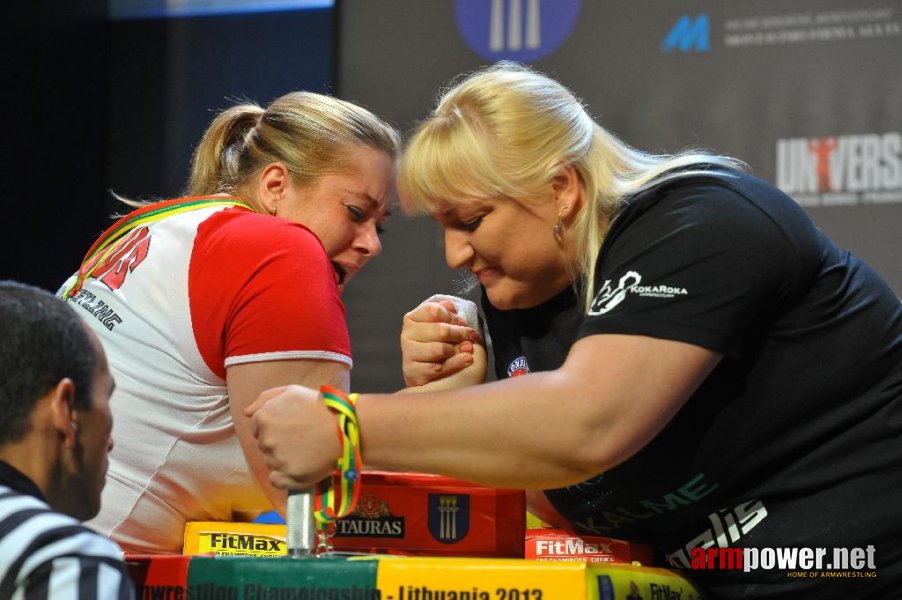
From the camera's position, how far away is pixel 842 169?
277 cm

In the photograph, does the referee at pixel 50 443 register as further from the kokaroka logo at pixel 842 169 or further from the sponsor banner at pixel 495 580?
the kokaroka logo at pixel 842 169

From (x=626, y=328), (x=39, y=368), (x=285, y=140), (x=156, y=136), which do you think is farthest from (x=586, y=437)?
(x=156, y=136)

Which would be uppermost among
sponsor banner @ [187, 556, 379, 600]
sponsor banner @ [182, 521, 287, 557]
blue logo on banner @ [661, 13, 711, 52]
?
blue logo on banner @ [661, 13, 711, 52]

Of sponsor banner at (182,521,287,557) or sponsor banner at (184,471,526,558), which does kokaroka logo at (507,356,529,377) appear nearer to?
sponsor banner at (184,471,526,558)

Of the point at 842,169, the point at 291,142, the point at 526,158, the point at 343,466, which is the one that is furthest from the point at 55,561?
the point at 842,169

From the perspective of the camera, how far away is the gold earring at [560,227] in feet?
4.64

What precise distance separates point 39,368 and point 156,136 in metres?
2.78

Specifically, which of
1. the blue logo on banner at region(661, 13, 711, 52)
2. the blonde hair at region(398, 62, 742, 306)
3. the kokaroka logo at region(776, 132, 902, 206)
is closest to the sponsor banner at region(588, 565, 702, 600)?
the blonde hair at region(398, 62, 742, 306)

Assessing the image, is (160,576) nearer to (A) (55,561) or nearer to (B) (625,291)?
(A) (55,561)

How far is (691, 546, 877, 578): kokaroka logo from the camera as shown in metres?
1.27

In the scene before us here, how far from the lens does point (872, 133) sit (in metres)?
2.75

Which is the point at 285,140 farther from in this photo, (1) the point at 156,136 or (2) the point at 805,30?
(1) the point at 156,136

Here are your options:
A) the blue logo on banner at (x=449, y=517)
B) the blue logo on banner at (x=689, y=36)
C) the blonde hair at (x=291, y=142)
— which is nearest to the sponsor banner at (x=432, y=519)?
the blue logo on banner at (x=449, y=517)

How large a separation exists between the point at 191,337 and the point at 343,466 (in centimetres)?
51
